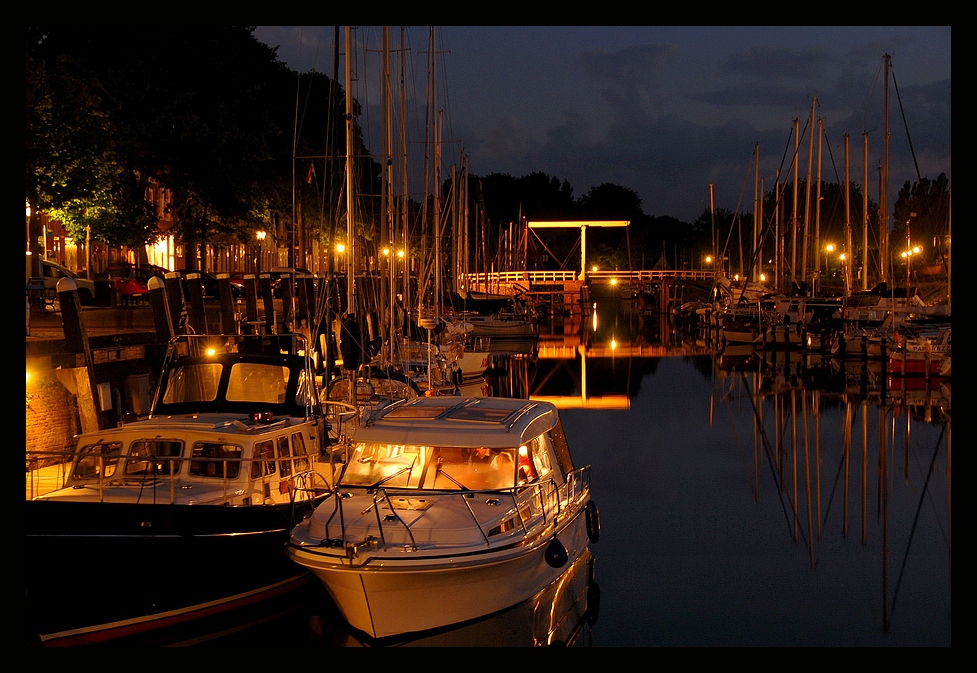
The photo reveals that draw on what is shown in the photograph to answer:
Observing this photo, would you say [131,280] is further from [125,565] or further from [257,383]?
[125,565]

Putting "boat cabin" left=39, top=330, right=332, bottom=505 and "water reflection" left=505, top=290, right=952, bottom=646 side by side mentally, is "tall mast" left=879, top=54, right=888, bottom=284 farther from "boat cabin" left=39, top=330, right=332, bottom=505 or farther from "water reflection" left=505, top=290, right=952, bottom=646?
"boat cabin" left=39, top=330, right=332, bottom=505

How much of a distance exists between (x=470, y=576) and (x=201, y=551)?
3.77 metres

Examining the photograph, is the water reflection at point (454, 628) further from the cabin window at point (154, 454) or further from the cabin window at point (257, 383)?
the cabin window at point (257, 383)

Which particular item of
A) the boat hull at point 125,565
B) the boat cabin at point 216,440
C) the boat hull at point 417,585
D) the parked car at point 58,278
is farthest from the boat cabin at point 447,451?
the parked car at point 58,278

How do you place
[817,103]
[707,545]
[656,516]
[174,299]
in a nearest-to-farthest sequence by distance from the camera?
[707,545]
[656,516]
[174,299]
[817,103]

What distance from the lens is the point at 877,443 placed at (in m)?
28.6

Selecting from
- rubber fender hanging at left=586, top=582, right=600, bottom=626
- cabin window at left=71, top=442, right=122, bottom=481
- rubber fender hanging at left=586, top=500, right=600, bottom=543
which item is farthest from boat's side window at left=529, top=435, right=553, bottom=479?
cabin window at left=71, top=442, right=122, bottom=481

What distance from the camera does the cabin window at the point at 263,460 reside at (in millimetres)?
14755

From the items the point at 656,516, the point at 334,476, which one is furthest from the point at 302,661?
the point at 656,516

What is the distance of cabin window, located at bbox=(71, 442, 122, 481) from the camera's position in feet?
48.2

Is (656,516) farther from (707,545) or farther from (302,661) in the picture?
(302,661)

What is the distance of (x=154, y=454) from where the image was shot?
14.8m

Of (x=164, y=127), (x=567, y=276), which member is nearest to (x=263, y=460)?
(x=164, y=127)

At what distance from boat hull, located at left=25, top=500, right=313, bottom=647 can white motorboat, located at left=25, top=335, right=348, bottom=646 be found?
0.04ft
